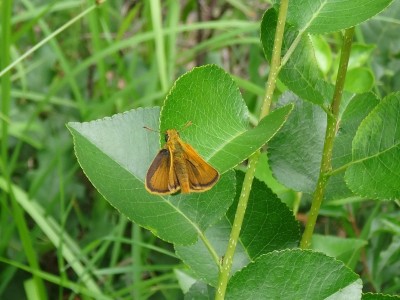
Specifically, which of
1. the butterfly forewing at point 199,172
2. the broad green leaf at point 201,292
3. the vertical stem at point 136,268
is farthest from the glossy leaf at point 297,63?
the vertical stem at point 136,268

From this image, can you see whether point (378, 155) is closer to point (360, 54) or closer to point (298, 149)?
point (298, 149)

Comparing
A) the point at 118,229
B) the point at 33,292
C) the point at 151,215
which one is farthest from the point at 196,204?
the point at 118,229

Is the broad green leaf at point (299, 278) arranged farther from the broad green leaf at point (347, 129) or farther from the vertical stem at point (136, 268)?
the vertical stem at point (136, 268)

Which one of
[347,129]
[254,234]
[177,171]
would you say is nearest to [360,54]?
[347,129]

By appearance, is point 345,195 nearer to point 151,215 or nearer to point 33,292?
point 151,215

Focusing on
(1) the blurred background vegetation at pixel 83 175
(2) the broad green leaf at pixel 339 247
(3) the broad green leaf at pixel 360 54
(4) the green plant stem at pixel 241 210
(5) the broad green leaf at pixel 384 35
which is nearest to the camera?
(4) the green plant stem at pixel 241 210
